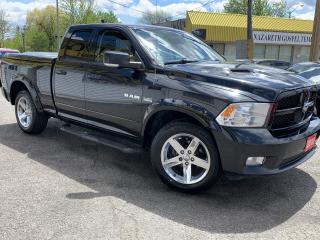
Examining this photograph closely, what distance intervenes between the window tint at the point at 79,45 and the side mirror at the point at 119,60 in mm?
880

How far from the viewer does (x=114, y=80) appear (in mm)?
4992

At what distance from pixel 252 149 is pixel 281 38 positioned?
35.5 metres

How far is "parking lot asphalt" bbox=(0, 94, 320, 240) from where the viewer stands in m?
3.57

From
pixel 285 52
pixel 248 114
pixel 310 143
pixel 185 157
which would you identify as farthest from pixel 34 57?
pixel 285 52

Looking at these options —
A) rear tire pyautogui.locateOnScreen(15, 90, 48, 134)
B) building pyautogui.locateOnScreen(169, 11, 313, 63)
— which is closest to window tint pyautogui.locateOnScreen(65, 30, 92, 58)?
rear tire pyautogui.locateOnScreen(15, 90, 48, 134)

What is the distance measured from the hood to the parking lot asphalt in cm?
122

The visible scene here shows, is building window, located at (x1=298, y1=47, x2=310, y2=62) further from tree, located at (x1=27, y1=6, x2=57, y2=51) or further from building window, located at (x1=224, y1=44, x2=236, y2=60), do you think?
tree, located at (x1=27, y1=6, x2=57, y2=51)

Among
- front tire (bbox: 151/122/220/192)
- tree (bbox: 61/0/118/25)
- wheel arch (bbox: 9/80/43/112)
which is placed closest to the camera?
front tire (bbox: 151/122/220/192)

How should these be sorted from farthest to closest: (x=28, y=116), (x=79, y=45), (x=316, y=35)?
(x=316, y=35)
(x=28, y=116)
(x=79, y=45)

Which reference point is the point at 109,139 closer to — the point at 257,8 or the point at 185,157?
the point at 185,157

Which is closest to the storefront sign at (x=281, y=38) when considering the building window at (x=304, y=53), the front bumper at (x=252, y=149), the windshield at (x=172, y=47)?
the building window at (x=304, y=53)

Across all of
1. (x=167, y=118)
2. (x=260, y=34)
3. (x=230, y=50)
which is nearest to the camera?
(x=167, y=118)

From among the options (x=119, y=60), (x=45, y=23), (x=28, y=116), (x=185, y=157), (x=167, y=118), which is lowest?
(x=28, y=116)

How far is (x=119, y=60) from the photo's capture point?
4.56 metres
